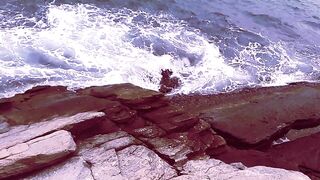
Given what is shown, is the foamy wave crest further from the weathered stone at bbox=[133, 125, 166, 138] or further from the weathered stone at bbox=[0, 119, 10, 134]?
the weathered stone at bbox=[133, 125, 166, 138]

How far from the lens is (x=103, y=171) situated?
18.3 ft

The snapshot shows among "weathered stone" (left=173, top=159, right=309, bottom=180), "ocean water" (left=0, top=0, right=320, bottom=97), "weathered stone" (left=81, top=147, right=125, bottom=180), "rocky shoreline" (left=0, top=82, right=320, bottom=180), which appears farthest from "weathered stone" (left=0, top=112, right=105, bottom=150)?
"ocean water" (left=0, top=0, right=320, bottom=97)

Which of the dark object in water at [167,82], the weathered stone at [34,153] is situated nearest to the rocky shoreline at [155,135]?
the weathered stone at [34,153]

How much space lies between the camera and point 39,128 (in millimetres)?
6344

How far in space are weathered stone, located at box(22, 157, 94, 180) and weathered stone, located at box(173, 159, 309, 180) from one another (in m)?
1.35

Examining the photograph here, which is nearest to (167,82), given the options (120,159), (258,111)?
(258,111)

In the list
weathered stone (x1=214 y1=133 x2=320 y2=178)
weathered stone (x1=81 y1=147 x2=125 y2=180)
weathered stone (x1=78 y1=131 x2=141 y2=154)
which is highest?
weathered stone (x1=78 y1=131 x2=141 y2=154)

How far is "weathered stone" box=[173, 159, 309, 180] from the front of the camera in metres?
5.67

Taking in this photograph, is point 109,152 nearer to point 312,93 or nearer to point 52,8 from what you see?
point 312,93

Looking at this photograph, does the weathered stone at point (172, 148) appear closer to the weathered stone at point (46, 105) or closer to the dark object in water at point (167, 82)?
the weathered stone at point (46, 105)

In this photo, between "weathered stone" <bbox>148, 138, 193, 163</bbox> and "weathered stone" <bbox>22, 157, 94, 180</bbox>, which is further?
"weathered stone" <bbox>148, 138, 193, 163</bbox>

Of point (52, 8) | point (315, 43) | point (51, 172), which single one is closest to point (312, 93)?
point (315, 43)

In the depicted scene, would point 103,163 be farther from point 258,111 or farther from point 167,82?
point 167,82

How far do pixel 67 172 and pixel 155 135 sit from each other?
184 cm
